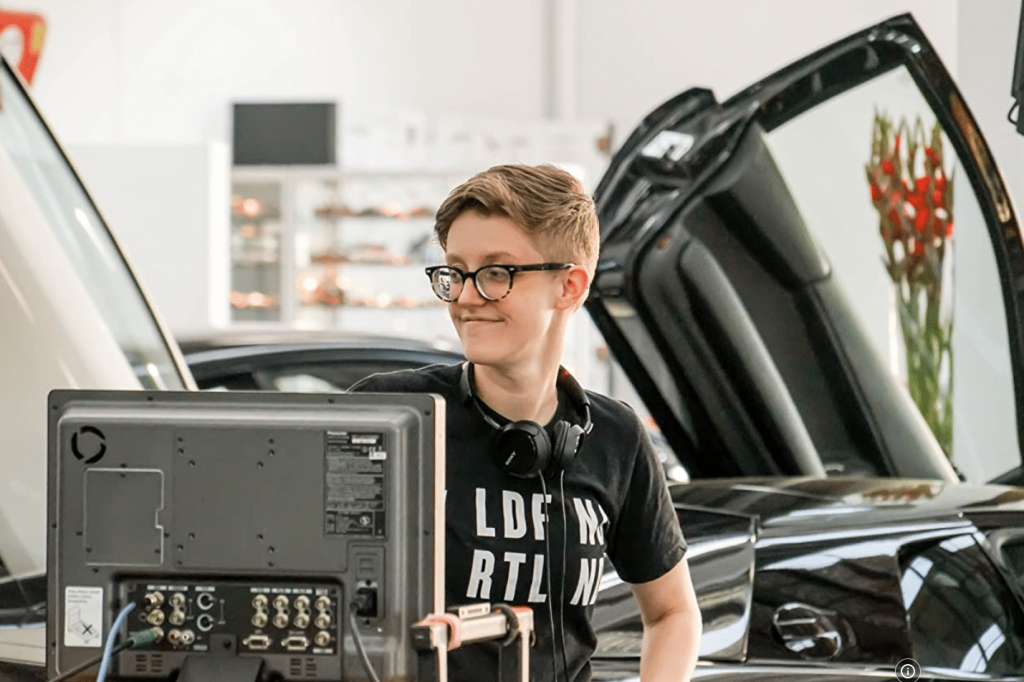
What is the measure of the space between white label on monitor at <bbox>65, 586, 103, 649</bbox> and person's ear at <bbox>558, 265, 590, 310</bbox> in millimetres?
600

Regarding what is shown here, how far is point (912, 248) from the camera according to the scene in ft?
10.2

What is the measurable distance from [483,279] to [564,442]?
7.9 inches

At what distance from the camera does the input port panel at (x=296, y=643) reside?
1349 millimetres

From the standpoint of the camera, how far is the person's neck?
5.58 feet

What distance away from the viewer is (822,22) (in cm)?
1144

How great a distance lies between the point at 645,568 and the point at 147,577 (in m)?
0.63

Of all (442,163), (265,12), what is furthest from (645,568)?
(265,12)

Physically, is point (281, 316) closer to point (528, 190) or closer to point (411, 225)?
point (411, 225)

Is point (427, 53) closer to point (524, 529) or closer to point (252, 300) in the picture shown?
point (252, 300)

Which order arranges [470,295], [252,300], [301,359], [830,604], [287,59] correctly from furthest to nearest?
1. [287,59]
2. [252,300]
3. [301,359]
4. [830,604]
5. [470,295]

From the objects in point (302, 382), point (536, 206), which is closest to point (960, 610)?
point (536, 206)

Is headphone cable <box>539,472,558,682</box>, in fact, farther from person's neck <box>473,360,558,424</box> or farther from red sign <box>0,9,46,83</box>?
red sign <box>0,9,46,83</box>

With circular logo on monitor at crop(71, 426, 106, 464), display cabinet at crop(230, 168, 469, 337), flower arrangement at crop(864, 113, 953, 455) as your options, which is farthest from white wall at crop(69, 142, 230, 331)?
circular logo on monitor at crop(71, 426, 106, 464)

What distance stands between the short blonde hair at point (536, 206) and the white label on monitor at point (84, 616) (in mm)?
547
